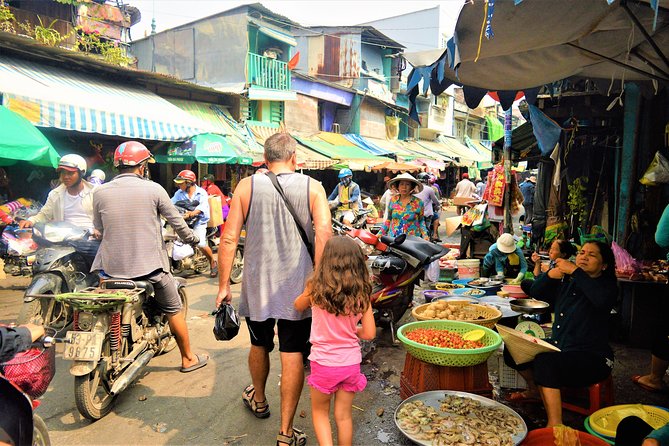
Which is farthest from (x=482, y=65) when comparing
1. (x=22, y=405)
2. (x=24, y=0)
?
(x=24, y=0)

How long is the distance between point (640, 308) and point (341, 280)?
414cm

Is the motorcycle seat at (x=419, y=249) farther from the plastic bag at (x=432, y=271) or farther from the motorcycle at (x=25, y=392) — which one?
the motorcycle at (x=25, y=392)

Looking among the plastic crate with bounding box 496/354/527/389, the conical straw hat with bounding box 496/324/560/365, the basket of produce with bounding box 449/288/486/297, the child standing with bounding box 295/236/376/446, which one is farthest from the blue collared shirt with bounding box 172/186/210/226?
the conical straw hat with bounding box 496/324/560/365

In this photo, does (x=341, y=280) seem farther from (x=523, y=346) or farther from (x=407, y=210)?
(x=407, y=210)

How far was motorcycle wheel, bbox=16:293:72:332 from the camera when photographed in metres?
4.48

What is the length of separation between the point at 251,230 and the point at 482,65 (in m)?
2.83

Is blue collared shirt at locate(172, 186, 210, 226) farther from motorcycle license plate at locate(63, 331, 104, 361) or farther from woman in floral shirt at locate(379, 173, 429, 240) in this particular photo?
motorcycle license plate at locate(63, 331, 104, 361)

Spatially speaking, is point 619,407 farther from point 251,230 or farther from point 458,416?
point 251,230

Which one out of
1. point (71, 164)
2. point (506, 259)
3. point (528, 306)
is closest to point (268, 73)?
point (71, 164)

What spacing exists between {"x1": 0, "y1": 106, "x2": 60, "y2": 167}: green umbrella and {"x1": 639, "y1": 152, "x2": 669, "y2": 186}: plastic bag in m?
8.18

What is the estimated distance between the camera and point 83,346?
10.9 feet

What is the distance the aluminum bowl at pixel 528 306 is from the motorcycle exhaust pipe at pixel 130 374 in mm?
3462

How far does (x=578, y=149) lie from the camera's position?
866cm

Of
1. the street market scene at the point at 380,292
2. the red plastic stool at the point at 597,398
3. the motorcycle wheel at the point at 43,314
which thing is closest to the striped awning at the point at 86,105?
the street market scene at the point at 380,292
